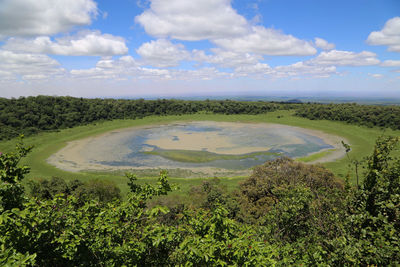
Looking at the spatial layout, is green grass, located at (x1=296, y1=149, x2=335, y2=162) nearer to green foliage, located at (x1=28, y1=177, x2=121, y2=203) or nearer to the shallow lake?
the shallow lake

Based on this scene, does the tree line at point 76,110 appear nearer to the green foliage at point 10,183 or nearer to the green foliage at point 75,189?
the green foliage at point 75,189

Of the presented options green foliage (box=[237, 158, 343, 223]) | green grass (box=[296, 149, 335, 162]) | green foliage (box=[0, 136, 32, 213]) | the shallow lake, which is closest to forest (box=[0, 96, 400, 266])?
green foliage (box=[0, 136, 32, 213])

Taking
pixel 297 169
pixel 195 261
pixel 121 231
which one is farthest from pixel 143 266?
pixel 297 169

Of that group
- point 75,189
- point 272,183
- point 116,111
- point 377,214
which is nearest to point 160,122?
point 116,111

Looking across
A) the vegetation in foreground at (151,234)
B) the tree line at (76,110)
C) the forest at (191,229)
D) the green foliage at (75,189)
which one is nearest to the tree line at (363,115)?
the tree line at (76,110)

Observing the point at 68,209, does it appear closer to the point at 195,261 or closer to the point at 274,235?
the point at 195,261

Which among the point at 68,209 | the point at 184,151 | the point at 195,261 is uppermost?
the point at 68,209
